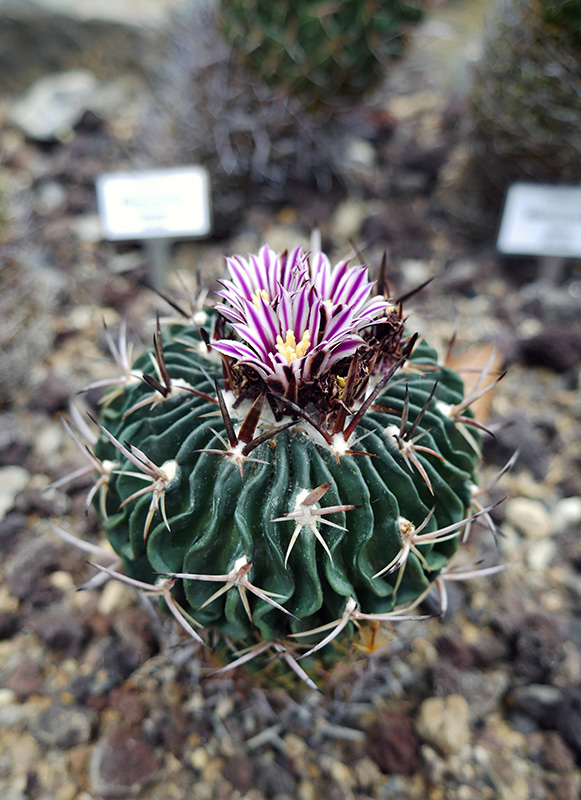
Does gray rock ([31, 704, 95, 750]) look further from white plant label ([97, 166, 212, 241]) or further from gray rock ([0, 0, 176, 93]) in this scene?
gray rock ([0, 0, 176, 93])

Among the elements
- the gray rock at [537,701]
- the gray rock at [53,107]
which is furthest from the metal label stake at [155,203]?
the gray rock at [537,701]

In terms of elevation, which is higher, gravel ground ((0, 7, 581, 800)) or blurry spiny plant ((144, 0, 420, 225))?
blurry spiny plant ((144, 0, 420, 225))

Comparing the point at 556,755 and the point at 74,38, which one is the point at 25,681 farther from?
the point at 74,38

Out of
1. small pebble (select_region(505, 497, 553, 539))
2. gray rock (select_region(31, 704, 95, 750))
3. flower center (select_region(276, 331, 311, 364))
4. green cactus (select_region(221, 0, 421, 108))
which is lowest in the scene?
gray rock (select_region(31, 704, 95, 750))

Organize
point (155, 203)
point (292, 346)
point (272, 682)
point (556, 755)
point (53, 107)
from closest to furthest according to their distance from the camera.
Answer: point (292, 346) → point (272, 682) → point (556, 755) → point (155, 203) → point (53, 107)

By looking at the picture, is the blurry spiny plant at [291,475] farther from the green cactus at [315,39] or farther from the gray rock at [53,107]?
the gray rock at [53,107]

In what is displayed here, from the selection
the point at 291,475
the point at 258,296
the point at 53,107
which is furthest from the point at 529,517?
the point at 53,107

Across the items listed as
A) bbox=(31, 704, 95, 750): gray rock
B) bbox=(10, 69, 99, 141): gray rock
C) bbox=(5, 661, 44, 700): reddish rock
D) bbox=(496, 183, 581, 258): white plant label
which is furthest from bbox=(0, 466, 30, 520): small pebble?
bbox=(10, 69, 99, 141): gray rock
